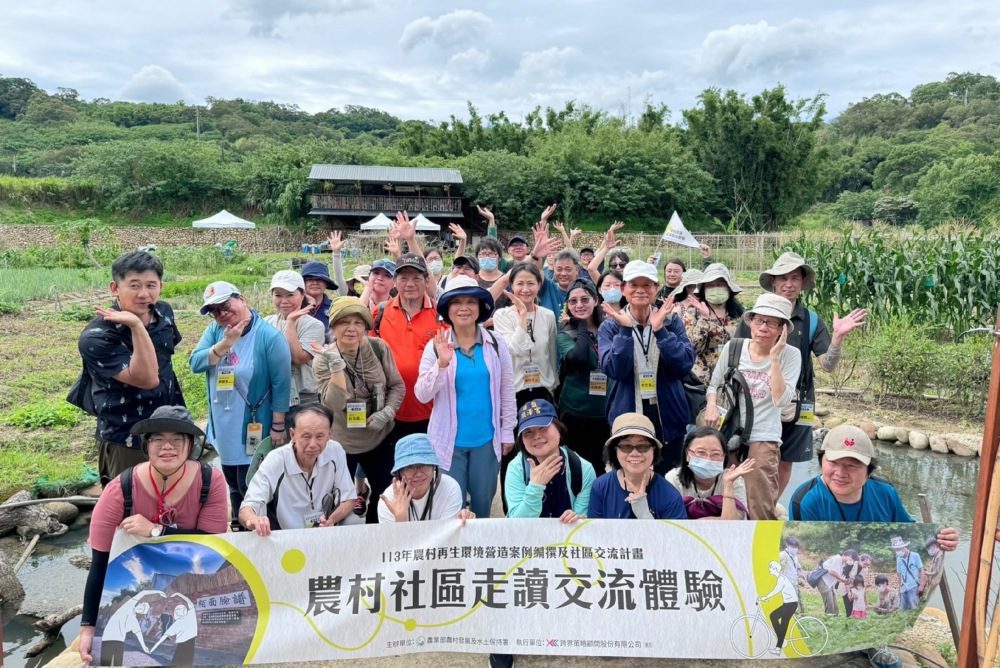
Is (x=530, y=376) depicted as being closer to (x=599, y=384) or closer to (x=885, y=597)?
(x=599, y=384)

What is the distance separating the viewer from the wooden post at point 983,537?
251cm

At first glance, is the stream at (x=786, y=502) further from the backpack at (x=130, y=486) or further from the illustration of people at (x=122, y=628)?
the backpack at (x=130, y=486)

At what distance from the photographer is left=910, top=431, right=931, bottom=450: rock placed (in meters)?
7.27

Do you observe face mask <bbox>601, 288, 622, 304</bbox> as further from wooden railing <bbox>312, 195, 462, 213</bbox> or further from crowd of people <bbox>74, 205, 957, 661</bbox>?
wooden railing <bbox>312, 195, 462, 213</bbox>

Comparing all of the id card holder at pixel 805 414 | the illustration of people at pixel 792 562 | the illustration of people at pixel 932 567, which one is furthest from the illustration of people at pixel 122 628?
the id card holder at pixel 805 414

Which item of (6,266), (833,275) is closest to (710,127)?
(833,275)

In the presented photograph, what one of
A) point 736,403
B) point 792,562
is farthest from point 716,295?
point 792,562

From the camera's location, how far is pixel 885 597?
314cm

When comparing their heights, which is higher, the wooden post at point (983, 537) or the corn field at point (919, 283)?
the corn field at point (919, 283)

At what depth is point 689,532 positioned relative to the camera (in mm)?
3219

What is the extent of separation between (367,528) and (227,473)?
1.43 meters

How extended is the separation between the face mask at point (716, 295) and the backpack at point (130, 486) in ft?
11.5

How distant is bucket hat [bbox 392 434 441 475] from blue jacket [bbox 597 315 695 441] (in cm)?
127

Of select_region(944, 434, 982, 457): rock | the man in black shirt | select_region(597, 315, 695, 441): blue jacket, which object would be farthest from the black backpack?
select_region(944, 434, 982, 457): rock
